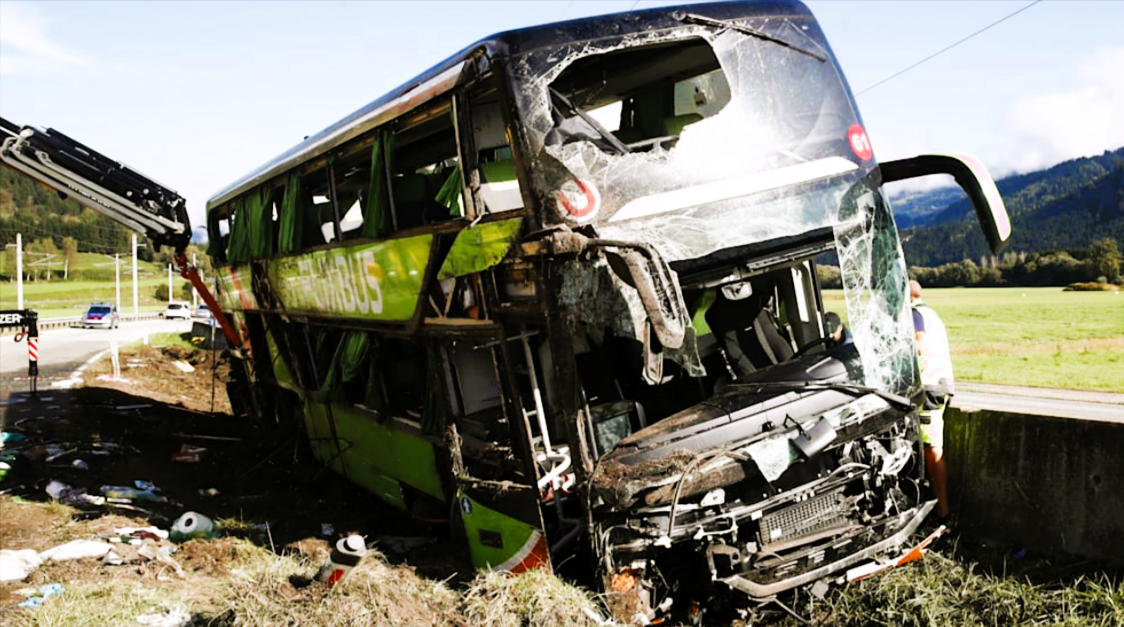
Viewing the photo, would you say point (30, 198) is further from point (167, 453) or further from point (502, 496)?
point (502, 496)

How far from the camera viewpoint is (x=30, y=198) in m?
100

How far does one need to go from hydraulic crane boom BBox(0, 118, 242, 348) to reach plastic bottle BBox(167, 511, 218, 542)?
5.44m

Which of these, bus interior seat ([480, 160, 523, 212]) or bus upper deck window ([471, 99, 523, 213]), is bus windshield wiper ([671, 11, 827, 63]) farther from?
bus interior seat ([480, 160, 523, 212])

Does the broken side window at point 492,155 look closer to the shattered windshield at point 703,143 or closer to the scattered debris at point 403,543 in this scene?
the shattered windshield at point 703,143

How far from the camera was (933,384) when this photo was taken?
5.95 metres

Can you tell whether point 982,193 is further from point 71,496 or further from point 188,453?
point 188,453

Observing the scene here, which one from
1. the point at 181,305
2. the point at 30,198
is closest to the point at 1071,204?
the point at 181,305

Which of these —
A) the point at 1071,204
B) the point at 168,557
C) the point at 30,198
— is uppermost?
the point at 30,198

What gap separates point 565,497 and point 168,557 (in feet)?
12.1

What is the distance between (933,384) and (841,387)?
4.18 ft

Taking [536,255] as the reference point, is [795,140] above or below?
above

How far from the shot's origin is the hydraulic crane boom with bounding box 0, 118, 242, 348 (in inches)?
422

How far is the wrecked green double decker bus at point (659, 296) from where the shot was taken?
4.62 m

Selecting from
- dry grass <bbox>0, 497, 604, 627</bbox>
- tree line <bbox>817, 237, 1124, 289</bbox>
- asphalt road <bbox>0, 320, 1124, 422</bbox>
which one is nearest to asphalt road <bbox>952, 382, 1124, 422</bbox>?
asphalt road <bbox>0, 320, 1124, 422</bbox>
